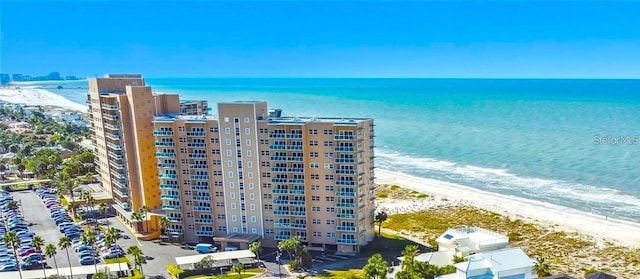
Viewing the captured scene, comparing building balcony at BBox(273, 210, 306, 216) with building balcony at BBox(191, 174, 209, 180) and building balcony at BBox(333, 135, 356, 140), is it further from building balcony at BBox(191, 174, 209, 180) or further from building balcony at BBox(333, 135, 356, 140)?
building balcony at BBox(333, 135, 356, 140)

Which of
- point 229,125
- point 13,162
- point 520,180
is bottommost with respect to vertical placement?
point 520,180

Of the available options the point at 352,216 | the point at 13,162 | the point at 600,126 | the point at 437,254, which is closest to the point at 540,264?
the point at 437,254

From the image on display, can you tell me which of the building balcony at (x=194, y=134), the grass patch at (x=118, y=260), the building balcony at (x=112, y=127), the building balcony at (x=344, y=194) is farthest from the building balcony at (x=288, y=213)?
the building balcony at (x=112, y=127)

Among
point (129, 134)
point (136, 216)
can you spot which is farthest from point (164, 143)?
point (136, 216)

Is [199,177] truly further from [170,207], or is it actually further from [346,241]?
[346,241]

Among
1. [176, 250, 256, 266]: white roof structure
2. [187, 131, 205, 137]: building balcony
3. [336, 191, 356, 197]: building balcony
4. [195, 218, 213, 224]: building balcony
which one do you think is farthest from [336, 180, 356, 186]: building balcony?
[187, 131, 205, 137]: building balcony

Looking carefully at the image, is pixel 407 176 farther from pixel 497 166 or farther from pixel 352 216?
pixel 352 216

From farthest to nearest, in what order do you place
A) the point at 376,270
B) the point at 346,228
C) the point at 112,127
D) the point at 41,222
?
the point at 41,222
the point at 112,127
the point at 346,228
the point at 376,270
